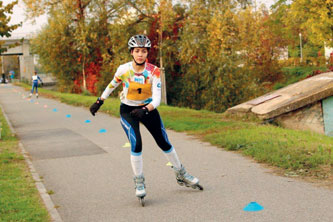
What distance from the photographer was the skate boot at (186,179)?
6.39m

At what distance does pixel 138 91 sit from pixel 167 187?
1.50 m

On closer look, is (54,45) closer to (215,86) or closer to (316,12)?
(215,86)

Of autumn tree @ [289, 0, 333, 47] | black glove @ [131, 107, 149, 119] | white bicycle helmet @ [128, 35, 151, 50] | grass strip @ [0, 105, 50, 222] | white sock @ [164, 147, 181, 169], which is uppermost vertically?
autumn tree @ [289, 0, 333, 47]

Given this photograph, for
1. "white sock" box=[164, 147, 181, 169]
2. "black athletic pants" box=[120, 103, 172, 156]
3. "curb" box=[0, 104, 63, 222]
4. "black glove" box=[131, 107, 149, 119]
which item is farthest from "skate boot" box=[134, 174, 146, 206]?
"curb" box=[0, 104, 63, 222]

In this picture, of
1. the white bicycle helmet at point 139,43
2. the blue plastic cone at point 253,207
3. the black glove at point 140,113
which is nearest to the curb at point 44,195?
the black glove at point 140,113

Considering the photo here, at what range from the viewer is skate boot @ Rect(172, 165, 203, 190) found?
6.39 m

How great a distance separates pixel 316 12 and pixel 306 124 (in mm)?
9677

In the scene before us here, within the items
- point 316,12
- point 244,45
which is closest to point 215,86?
point 244,45

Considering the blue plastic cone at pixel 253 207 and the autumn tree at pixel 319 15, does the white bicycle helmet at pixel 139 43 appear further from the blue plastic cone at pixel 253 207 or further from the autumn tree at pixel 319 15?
the autumn tree at pixel 319 15

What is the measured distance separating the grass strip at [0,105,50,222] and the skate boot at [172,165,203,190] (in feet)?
5.73

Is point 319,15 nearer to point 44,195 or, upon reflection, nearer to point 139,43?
point 139,43

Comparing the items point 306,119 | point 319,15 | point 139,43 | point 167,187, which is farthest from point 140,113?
point 319,15

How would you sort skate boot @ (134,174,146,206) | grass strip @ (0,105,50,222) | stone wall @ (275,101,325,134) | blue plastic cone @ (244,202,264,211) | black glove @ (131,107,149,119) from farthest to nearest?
stone wall @ (275,101,325,134), skate boot @ (134,174,146,206), black glove @ (131,107,149,119), grass strip @ (0,105,50,222), blue plastic cone @ (244,202,264,211)

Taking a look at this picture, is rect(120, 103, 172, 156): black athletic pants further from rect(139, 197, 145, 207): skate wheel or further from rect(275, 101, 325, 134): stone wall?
rect(275, 101, 325, 134): stone wall
